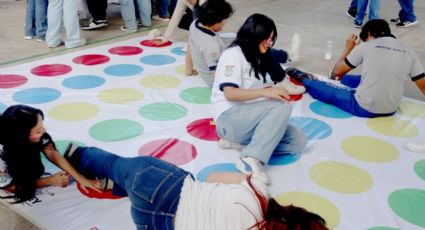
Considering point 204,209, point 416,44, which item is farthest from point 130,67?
point 416,44

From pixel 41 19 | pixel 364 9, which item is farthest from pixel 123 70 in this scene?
pixel 364 9

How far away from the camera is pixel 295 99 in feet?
9.92

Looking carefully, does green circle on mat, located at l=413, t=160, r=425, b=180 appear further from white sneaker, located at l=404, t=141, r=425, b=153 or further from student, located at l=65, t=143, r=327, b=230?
student, located at l=65, t=143, r=327, b=230

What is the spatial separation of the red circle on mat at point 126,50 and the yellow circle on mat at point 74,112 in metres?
1.08

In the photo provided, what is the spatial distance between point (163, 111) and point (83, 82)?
783mm

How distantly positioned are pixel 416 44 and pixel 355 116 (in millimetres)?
2020

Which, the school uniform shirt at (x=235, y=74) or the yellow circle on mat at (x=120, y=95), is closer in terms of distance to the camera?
the school uniform shirt at (x=235, y=74)

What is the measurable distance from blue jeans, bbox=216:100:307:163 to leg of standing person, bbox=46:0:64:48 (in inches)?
94.3

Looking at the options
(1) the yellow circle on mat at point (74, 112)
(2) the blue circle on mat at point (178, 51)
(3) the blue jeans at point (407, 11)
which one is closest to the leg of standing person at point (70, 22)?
(2) the blue circle on mat at point (178, 51)

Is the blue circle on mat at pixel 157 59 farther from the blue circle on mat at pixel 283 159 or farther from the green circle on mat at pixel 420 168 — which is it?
the green circle on mat at pixel 420 168

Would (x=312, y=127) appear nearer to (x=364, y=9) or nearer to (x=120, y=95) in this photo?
(x=120, y=95)

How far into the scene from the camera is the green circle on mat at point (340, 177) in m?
2.08

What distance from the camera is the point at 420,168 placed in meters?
2.24

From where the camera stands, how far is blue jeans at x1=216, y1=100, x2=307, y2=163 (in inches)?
82.7
